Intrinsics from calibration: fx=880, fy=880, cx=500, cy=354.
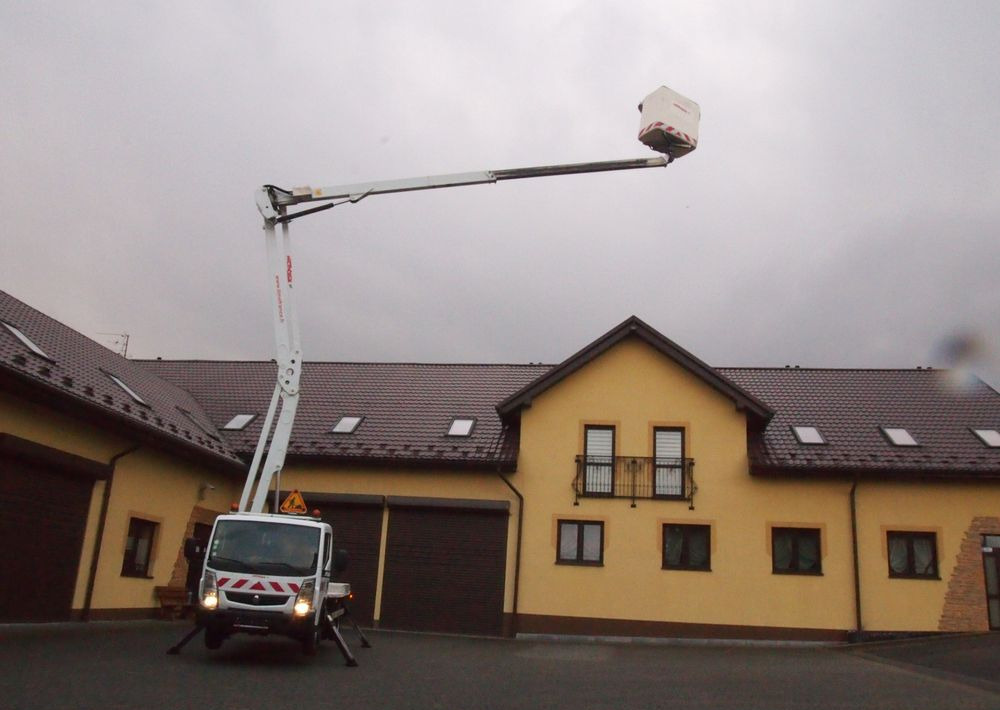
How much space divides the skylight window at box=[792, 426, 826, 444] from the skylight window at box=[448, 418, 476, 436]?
820 centimetres

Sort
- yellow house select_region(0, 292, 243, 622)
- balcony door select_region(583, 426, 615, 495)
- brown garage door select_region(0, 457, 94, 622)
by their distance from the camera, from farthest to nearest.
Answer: balcony door select_region(583, 426, 615, 495), yellow house select_region(0, 292, 243, 622), brown garage door select_region(0, 457, 94, 622)

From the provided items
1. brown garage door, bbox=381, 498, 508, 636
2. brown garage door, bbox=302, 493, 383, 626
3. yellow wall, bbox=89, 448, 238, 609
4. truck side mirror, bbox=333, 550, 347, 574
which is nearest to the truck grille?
truck side mirror, bbox=333, 550, 347, 574

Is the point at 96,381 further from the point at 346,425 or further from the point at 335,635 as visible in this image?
the point at 335,635

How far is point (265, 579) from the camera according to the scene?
473 inches

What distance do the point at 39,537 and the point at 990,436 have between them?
67.6 ft

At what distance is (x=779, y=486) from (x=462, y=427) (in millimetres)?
7989

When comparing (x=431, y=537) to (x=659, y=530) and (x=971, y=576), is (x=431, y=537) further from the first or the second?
(x=971, y=576)

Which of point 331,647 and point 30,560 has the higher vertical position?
point 30,560

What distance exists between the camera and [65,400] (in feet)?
49.0

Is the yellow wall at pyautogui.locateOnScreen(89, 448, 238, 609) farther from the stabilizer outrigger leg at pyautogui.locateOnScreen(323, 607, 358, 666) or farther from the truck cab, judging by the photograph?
the stabilizer outrigger leg at pyautogui.locateOnScreen(323, 607, 358, 666)

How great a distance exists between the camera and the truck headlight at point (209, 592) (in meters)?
11.8

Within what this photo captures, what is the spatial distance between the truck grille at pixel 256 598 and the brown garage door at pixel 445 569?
940 cm

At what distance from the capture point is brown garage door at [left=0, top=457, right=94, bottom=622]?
14.2 m

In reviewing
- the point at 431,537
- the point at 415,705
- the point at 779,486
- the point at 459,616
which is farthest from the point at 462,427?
the point at 415,705
